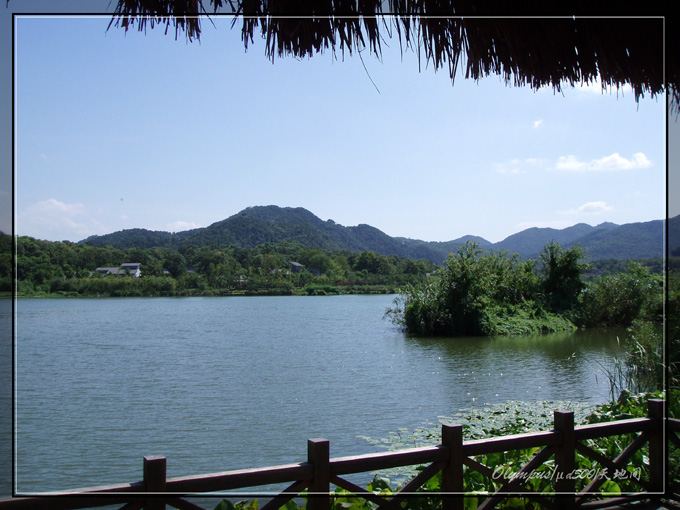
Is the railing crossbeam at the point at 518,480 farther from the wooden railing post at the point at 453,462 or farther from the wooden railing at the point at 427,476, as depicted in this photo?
the wooden railing post at the point at 453,462

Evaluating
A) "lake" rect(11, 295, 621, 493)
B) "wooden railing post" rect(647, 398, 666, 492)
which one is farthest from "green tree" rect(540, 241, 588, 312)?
"wooden railing post" rect(647, 398, 666, 492)

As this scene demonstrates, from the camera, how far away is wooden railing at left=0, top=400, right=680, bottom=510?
1.82 meters

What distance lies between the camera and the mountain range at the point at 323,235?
10.1 feet

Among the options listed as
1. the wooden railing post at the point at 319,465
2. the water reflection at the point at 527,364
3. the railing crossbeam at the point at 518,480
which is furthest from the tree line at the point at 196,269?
the water reflection at the point at 527,364

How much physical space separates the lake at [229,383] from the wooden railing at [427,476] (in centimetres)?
183

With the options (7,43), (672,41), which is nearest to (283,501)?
(7,43)

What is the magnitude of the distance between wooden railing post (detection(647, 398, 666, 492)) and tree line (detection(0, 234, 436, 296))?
5.52 feet

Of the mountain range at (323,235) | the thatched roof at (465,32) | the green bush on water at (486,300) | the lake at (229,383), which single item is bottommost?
the lake at (229,383)

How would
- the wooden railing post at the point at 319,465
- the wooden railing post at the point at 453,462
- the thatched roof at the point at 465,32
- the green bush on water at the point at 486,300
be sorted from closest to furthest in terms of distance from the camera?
the wooden railing post at the point at 319,465 → the wooden railing post at the point at 453,462 → the thatched roof at the point at 465,32 → the green bush on water at the point at 486,300

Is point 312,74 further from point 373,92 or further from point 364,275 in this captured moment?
point 364,275

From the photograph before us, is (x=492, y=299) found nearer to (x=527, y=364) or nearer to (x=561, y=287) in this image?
(x=561, y=287)

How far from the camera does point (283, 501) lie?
2.01m

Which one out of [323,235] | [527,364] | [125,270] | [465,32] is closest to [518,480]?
[323,235]

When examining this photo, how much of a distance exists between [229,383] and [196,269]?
715 cm
